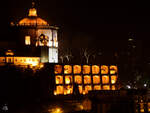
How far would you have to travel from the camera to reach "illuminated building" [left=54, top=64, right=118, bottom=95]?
32.7m

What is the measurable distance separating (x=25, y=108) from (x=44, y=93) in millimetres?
5515

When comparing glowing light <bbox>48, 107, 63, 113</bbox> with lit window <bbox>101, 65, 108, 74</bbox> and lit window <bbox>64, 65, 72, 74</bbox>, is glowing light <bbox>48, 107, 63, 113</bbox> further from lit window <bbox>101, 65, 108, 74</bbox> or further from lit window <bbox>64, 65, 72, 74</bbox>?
lit window <bbox>101, 65, 108, 74</bbox>

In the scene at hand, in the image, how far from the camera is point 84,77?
112 feet

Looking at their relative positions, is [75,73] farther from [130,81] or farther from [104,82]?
[130,81]

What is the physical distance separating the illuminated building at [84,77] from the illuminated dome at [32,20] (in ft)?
35.3

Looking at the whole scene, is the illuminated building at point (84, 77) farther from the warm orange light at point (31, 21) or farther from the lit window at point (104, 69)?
the warm orange light at point (31, 21)

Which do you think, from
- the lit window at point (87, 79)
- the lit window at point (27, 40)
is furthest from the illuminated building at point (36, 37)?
the lit window at point (87, 79)

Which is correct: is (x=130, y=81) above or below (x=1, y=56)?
below

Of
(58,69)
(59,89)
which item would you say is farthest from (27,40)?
(59,89)

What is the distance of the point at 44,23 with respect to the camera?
42062mm

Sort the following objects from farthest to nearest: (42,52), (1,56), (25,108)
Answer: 1. (42,52)
2. (1,56)
3. (25,108)

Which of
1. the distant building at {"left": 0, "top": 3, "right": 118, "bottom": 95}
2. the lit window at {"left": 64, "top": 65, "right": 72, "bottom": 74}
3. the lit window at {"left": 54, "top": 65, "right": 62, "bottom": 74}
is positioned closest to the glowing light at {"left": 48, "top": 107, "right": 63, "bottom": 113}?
the distant building at {"left": 0, "top": 3, "right": 118, "bottom": 95}

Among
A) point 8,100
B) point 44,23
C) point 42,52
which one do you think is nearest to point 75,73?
point 42,52

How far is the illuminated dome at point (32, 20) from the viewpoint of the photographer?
41281mm
